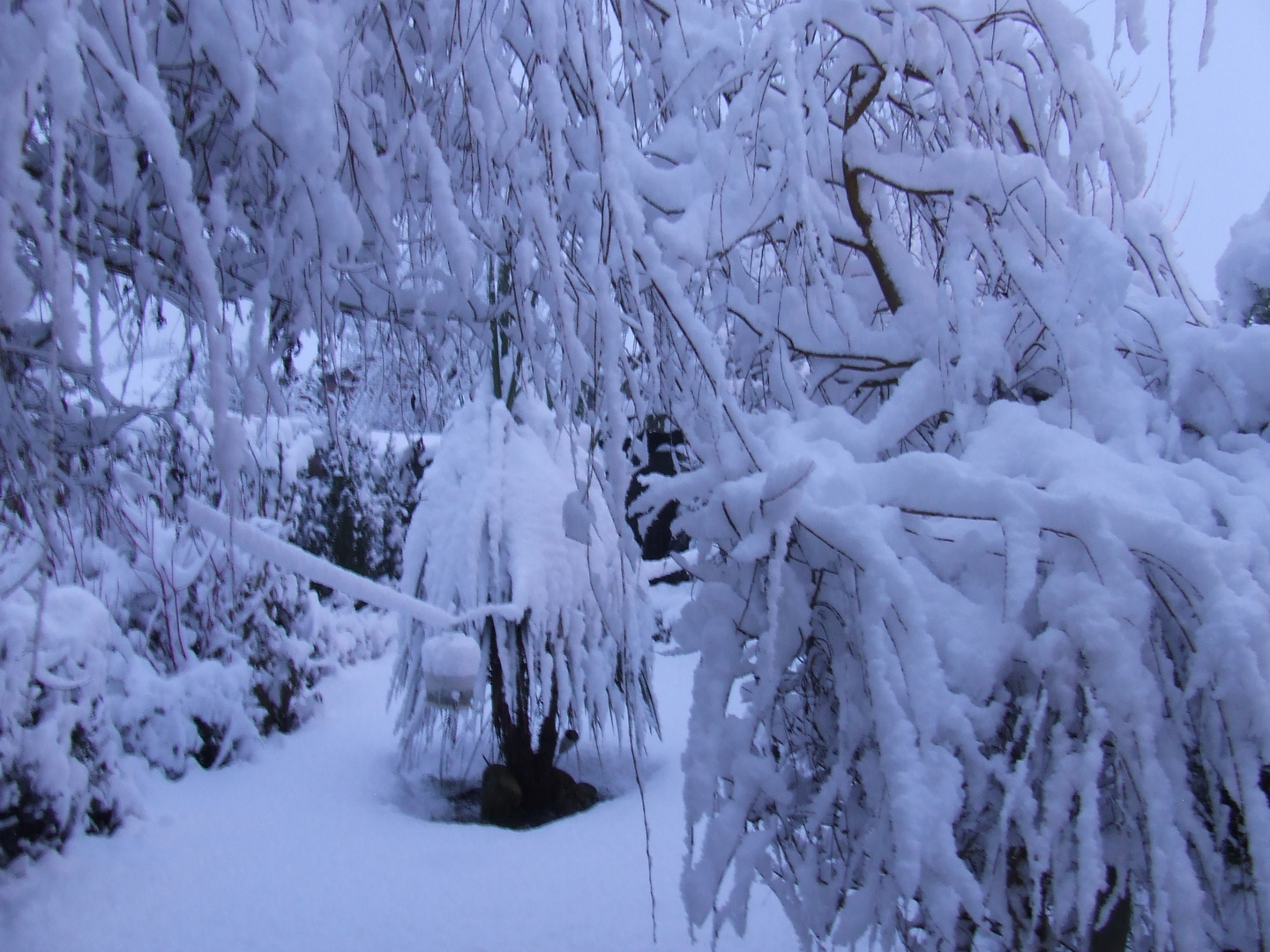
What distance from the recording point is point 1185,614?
1233 mm

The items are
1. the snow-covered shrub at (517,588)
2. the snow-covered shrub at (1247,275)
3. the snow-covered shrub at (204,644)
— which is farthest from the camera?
the snow-covered shrub at (204,644)

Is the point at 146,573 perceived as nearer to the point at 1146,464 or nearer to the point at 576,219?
the point at 576,219

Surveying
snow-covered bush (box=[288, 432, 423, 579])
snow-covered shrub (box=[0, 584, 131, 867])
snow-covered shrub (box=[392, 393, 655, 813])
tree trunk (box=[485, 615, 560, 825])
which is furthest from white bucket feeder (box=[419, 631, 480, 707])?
snow-covered bush (box=[288, 432, 423, 579])

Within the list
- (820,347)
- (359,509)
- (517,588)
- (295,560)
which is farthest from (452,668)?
(359,509)

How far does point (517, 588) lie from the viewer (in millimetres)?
4055

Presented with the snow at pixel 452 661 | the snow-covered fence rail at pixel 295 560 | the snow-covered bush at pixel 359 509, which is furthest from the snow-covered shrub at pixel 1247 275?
the snow-covered bush at pixel 359 509

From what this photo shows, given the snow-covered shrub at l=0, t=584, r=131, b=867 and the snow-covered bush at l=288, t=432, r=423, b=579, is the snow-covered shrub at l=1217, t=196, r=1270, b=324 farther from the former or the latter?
the snow-covered bush at l=288, t=432, r=423, b=579

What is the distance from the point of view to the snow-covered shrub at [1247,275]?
5.83ft

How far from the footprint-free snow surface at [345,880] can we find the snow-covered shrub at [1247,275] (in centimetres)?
228

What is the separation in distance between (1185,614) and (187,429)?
23.0ft

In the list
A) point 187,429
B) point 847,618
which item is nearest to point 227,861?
point 847,618

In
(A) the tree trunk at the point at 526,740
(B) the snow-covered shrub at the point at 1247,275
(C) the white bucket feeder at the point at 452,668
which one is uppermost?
(B) the snow-covered shrub at the point at 1247,275

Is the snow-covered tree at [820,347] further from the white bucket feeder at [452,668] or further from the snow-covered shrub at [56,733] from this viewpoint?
the snow-covered shrub at [56,733]

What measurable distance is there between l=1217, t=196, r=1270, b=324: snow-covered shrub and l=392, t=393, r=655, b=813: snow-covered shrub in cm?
274
